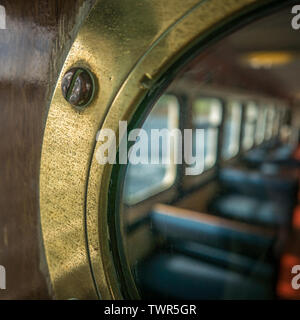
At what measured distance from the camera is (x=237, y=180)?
5324mm

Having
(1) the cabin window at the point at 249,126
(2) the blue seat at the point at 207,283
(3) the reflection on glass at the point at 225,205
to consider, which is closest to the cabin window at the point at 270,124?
(3) the reflection on glass at the point at 225,205

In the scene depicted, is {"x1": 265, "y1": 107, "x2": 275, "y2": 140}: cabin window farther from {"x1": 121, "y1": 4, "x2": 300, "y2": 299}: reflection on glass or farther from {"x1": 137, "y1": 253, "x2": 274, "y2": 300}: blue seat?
{"x1": 137, "y1": 253, "x2": 274, "y2": 300}: blue seat

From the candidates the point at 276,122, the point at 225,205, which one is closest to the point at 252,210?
the point at 225,205

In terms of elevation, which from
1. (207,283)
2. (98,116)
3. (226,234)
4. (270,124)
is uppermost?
(270,124)

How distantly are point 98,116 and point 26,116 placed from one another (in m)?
0.16

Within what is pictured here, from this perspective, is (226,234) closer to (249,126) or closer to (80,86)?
(80,86)

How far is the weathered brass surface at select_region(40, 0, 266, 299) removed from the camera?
32cm

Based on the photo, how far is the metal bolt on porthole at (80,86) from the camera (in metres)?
0.36

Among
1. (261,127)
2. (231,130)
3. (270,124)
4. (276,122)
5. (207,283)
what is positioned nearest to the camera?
(207,283)

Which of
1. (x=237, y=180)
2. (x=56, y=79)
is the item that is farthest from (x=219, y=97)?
(x=56, y=79)

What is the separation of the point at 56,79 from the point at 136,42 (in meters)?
0.14

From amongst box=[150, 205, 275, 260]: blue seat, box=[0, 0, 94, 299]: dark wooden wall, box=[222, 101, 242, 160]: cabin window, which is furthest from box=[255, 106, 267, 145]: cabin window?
box=[0, 0, 94, 299]: dark wooden wall

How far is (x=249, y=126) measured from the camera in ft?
21.8

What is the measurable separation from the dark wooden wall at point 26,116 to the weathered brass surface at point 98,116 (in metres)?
0.05
